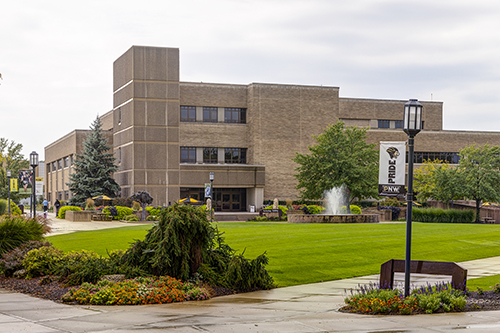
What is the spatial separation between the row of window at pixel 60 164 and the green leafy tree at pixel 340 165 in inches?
1286

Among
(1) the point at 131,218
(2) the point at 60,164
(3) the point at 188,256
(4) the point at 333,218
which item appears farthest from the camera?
(2) the point at 60,164

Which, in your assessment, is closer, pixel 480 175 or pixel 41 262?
pixel 41 262

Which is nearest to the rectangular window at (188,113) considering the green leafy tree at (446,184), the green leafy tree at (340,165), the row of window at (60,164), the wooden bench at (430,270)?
the green leafy tree at (340,165)

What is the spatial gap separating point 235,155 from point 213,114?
5.55 m

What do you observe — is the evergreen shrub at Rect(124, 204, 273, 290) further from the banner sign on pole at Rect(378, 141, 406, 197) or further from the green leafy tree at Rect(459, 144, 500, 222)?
the green leafy tree at Rect(459, 144, 500, 222)

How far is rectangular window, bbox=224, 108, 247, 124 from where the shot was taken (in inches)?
2667

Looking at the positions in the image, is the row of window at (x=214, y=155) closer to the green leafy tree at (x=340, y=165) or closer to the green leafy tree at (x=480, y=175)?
the green leafy tree at (x=340, y=165)

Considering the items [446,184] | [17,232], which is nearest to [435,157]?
[446,184]

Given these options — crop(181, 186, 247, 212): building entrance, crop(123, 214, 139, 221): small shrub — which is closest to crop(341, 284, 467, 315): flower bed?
crop(123, 214, 139, 221): small shrub

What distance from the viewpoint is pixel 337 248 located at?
20.2 meters

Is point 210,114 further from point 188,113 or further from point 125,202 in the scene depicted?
point 125,202

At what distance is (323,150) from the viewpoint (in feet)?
188

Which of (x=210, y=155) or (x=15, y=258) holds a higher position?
(x=210, y=155)

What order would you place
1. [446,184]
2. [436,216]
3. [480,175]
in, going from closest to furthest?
[436,216], [480,175], [446,184]
